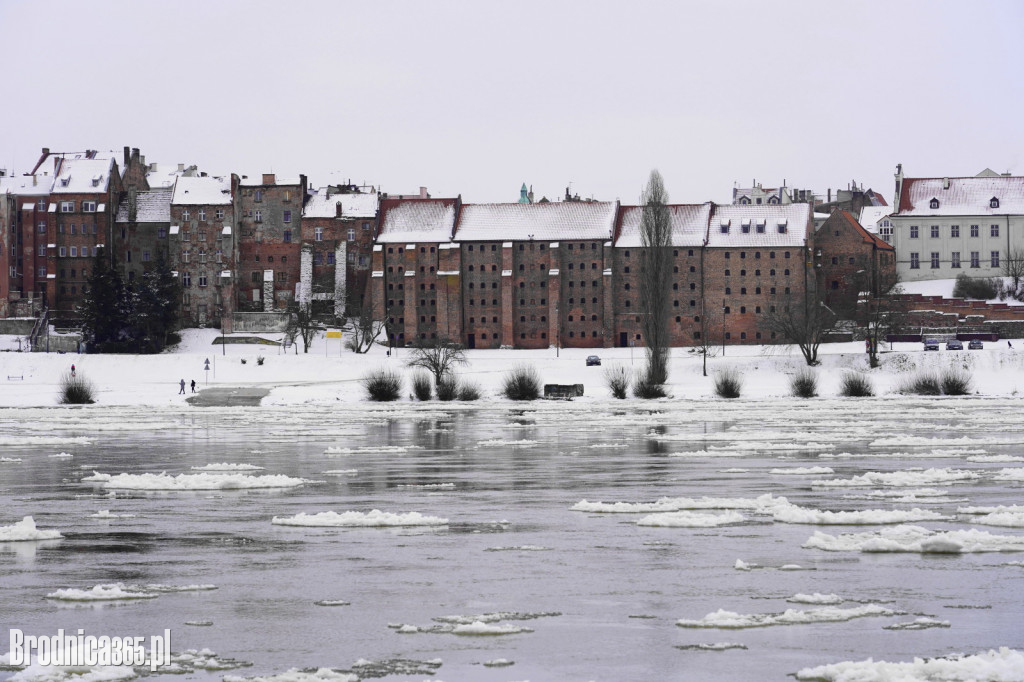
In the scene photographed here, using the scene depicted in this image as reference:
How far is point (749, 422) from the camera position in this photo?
44.7 metres

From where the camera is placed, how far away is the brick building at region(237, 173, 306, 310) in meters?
115

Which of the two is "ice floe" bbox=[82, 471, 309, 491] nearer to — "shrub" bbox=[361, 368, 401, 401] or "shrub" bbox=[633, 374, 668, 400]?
"shrub" bbox=[361, 368, 401, 401]

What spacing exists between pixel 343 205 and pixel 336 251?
4.43 metres

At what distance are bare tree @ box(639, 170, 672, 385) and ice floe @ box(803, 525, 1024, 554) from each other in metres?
50.4

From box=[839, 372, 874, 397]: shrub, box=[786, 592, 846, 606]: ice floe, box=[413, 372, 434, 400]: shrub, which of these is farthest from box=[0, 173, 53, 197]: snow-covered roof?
box=[786, 592, 846, 606]: ice floe

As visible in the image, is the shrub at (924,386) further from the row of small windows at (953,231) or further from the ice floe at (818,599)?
the ice floe at (818,599)

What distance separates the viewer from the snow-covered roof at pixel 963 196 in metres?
109

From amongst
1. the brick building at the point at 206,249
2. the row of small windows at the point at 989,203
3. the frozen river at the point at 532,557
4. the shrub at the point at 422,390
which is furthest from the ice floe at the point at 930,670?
the row of small windows at the point at 989,203

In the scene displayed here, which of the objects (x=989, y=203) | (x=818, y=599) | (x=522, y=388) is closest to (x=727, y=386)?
(x=522, y=388)

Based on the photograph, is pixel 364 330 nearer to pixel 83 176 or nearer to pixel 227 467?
pixel 83 176

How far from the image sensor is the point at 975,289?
102125mm

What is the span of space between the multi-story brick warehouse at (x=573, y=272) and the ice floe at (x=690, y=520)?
84.6 m

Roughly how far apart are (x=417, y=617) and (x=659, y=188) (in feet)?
258

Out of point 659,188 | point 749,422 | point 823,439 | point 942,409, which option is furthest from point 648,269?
point 823,439
